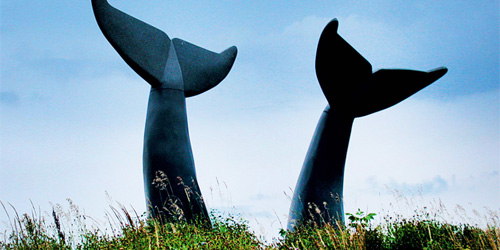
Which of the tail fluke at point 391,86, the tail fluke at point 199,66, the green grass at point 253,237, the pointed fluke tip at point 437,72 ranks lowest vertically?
the green grass at point 253,237

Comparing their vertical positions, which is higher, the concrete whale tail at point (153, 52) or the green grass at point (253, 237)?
the concrete whale tail at point (153, 52)

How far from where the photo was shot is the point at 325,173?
24.1ft

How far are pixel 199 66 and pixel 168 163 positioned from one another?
192 centimetres

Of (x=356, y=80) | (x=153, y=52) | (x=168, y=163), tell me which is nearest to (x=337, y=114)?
(x=356, y=80)

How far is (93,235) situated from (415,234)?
391 cm

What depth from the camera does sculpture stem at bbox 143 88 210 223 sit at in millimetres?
6918

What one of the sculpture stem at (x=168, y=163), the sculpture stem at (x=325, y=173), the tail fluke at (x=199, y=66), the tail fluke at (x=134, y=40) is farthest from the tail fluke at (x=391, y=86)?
the tail fluke at (x=134, y=40)

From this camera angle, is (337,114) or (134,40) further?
(337,114)

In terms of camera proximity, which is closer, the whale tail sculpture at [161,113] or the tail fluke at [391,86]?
the whale tail sculpture at [161,113]

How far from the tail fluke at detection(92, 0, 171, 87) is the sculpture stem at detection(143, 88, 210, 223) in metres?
0.38

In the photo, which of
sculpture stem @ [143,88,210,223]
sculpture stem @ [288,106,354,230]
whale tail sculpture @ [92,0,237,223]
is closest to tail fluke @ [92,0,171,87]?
whale tail sculpture @ [92,0,237,223]

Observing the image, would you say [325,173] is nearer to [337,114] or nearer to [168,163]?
[337,114]

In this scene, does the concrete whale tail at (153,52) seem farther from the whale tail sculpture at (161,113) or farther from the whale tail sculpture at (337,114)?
the whale tail sculpture at (337,114)

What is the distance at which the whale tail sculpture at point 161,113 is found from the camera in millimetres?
6926
